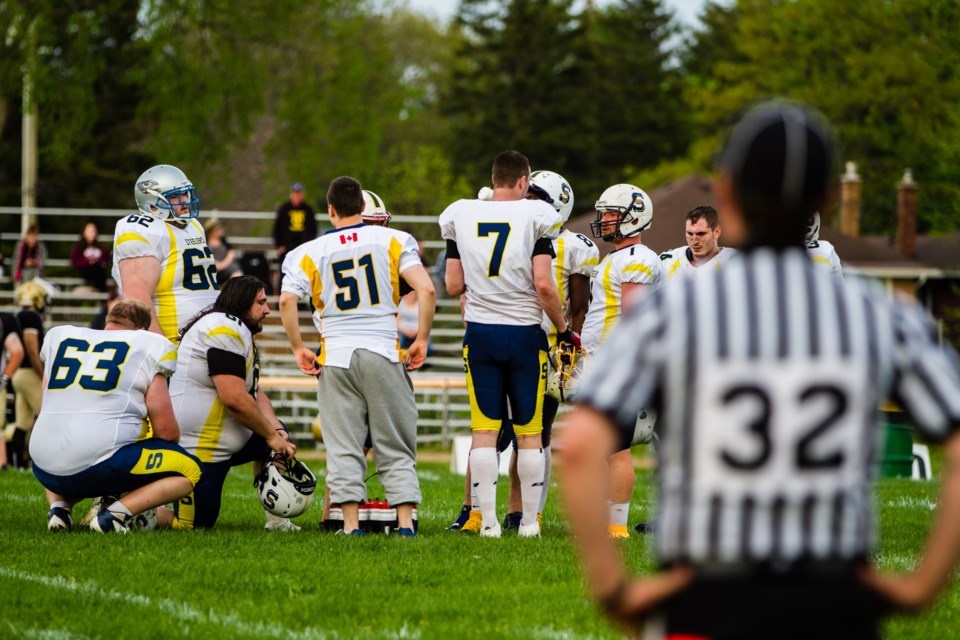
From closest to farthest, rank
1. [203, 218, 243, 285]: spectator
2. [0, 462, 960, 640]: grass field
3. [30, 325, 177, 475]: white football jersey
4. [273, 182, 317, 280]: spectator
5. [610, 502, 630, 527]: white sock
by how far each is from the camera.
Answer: [0, 462, 960, 640]: grass field
[30, 325, 177, 475]: white football jersey
[610, 502, 630, 527]: white sock
[203, 218, 243, 285]: spectator
[273, 182, 317, 280]: spectator

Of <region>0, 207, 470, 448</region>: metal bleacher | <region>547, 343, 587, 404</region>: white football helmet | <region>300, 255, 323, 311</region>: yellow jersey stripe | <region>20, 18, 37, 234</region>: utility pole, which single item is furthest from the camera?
<region>20, 18, 37, 234</region>: utility pole

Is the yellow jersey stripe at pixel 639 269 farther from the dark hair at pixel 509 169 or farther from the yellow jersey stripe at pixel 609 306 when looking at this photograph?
the dark hair at pixel 509 169

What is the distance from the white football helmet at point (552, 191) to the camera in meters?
8.78

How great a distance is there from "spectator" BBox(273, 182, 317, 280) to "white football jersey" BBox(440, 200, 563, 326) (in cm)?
1277

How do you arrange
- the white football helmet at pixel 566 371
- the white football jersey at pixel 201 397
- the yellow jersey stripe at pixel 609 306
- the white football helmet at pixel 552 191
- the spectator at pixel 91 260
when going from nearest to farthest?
the white football jersey at pixel 201 397, the white football helmet at pixel 566 371, the yellow jersey stripe at pixel 609 306, the white football helmet at pixel 552 191, the spectator at pixel 91 260

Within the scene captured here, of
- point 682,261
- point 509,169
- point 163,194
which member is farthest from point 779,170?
point 163,194

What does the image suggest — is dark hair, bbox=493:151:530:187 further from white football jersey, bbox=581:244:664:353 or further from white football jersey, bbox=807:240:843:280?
white football jersey, bbox=807:240:843:280

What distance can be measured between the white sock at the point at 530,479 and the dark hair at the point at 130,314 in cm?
230

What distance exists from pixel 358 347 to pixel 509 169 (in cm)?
133

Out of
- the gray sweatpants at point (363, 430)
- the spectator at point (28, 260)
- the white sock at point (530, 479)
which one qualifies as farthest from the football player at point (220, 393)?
the spectator at point (28, 260)

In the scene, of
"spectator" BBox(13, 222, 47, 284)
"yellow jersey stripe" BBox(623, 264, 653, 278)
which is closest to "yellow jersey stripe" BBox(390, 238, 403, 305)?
"yellow jersey stripe" BBox(623, 264, 653, 278)

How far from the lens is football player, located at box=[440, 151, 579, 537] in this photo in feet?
25.7

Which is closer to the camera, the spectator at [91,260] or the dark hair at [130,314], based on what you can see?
the dark hair at [130,314]

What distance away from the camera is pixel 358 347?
7773mm
